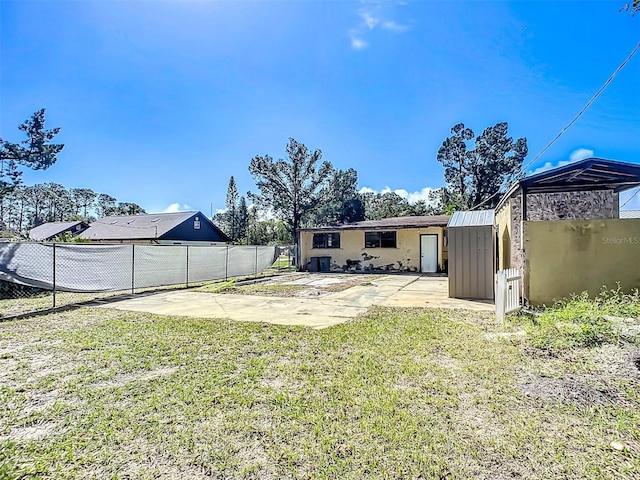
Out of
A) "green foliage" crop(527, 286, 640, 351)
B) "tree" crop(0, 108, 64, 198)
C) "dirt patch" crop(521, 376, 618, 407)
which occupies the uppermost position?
"tree" crop(0, 108, 64, 198)

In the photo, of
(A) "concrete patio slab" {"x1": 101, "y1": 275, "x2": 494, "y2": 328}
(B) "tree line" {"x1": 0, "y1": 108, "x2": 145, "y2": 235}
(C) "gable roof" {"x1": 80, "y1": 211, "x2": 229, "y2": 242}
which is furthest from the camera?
(B) "tree line" {"x1": 0, "y1": 108, "x2": 145, "y2": 235}

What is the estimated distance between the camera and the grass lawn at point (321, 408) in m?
1.94

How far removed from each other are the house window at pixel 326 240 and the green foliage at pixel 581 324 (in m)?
12.3

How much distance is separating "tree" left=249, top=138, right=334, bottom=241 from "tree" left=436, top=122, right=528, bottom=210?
13.3m

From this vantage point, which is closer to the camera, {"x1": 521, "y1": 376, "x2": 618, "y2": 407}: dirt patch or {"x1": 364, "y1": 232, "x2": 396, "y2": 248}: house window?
{"x1": 521, "y1": 376, "x2": 618, "y2": 407}: dirt patch

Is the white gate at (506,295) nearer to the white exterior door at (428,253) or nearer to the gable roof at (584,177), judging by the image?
the gable roof at (584,177)

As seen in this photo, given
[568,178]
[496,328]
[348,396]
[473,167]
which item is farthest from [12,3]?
[473,167]

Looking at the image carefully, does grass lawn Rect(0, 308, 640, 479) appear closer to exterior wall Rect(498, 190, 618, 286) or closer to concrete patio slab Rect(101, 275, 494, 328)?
concrete patio slab Rect(101, 275, 494, 328)

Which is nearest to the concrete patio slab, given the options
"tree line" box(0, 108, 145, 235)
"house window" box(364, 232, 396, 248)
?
"house window" box(364, 232, 396, 248)

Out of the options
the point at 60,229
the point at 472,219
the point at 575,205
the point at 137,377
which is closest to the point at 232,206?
the point at 60,229

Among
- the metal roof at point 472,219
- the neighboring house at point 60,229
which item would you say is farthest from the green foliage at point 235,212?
the metal roof at point 472,219

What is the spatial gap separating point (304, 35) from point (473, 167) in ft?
90.4

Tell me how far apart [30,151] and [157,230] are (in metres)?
10.1

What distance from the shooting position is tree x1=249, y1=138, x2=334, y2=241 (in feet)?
81.6
